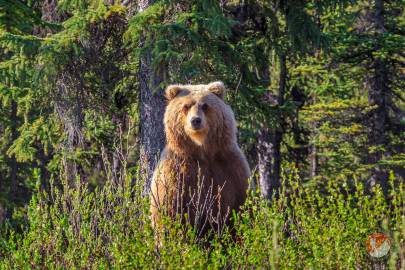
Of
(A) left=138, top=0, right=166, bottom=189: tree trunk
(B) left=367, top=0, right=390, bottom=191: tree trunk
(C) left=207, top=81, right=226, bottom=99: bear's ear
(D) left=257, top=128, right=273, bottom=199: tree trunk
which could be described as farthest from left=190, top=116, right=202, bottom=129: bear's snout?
(B) left=367, top=0, right=390, bottom=191: tree trunk

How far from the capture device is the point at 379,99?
59.9ft

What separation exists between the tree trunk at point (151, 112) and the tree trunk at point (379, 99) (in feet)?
29.5

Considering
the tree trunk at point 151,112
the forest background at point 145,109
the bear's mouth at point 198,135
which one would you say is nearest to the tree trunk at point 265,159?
the forest background at point 145,109

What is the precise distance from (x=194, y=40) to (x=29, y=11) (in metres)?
2.21

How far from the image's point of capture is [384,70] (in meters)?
17.9

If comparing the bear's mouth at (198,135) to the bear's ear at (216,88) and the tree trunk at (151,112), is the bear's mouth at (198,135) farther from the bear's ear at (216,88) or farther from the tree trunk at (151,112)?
the tree trunk at (151,112)

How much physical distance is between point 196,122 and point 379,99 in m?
11.7

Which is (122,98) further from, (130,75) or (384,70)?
(384,70)

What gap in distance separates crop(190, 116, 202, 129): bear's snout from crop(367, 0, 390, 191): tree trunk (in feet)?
35.8

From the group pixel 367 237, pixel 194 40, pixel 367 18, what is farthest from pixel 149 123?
pixel 367 18

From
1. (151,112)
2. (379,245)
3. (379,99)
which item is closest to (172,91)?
(151,112)

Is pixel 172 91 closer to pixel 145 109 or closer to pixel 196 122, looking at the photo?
pixel 196 122

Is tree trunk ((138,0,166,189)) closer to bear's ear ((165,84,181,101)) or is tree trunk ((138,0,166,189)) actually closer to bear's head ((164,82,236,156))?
bear's ear ((165,84,181,101))

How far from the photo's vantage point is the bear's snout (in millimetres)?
7418
